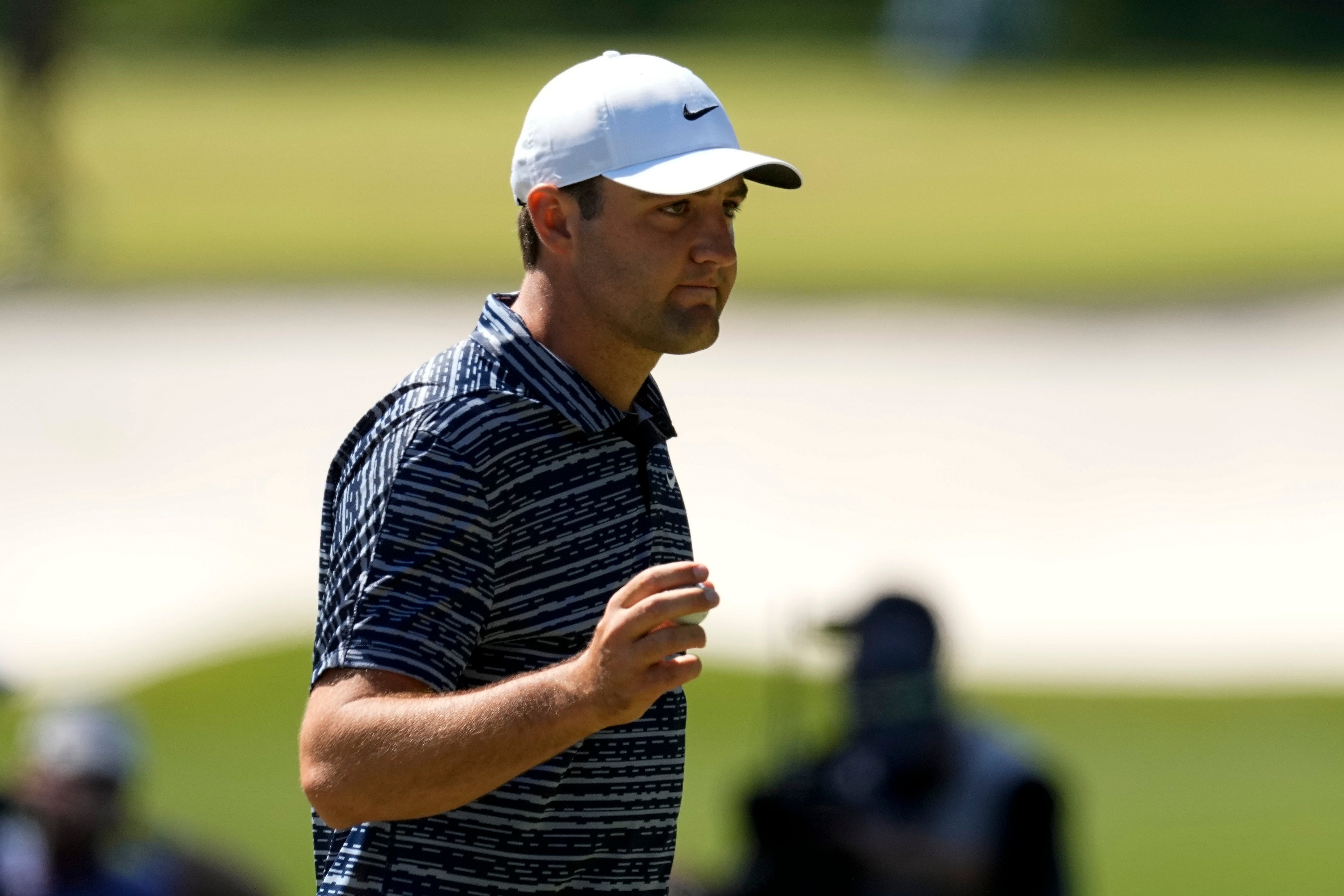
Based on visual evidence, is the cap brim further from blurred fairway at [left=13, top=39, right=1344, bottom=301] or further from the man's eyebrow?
blurred fairway at [left=13, top=39, right=1344, bottom=301]

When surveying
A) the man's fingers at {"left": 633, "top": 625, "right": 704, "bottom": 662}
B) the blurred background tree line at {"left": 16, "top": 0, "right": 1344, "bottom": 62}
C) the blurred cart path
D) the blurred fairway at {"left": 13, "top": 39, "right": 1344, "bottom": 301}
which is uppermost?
the blurred background tree line at {"left": 16, "top": 0, "right": 1344, "bottom": 62}

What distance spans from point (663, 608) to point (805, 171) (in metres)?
24.0

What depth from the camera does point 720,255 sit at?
187cm

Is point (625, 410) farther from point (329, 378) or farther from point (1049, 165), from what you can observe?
point (1049, 165)

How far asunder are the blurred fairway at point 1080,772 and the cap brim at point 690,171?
4004mm

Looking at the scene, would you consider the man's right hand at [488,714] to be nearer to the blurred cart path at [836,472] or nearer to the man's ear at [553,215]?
the man's ear at [553,215]

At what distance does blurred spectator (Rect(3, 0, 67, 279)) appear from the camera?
73.6 ft

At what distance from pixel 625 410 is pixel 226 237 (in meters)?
20.9

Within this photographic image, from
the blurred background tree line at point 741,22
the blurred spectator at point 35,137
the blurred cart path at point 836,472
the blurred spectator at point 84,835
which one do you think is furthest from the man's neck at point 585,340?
the blurred background tree line at point 741,22

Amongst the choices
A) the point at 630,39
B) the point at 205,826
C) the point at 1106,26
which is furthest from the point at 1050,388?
the point at 1106,26

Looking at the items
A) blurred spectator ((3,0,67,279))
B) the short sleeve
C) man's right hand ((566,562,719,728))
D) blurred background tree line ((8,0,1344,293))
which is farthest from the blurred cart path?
man's right hand ((566,562,719,728))

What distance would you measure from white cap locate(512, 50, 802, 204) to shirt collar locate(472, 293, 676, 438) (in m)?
0.12

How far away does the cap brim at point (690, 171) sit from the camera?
1816 millimetres

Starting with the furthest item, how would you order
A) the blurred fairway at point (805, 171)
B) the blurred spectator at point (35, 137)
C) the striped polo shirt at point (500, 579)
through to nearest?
the blurred spectator at point (35, 137)
the blurred fairway at point (805, 171)
the striped polo shirt at point (500, 579)
